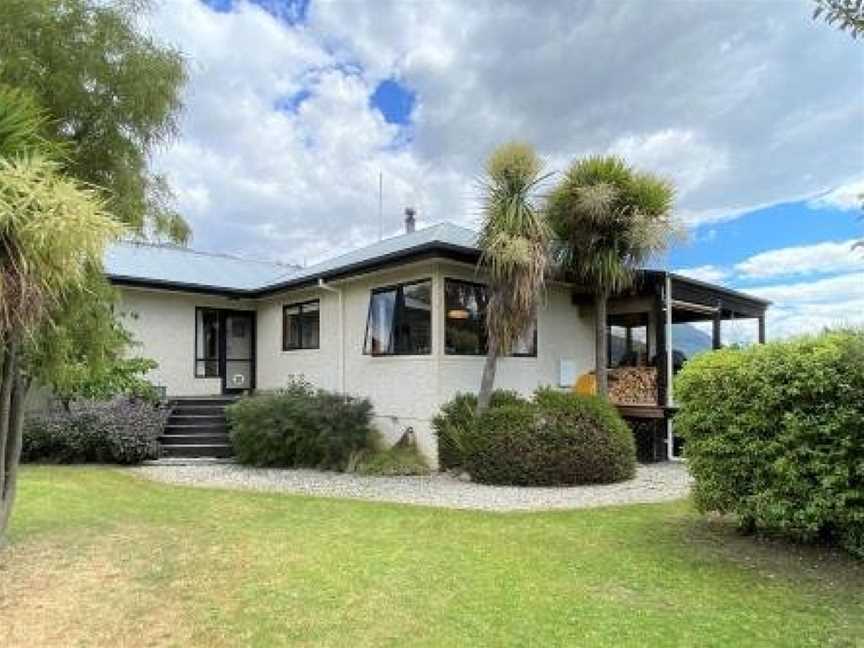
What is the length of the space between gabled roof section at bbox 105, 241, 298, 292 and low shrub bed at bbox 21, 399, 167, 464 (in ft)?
10.6

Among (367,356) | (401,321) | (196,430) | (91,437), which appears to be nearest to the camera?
(91,437)

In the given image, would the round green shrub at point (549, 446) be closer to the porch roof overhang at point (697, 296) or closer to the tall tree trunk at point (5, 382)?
the porch roof overhang at point (697, 296)

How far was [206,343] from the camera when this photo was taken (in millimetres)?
17516

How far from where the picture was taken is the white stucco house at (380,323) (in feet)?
40.0

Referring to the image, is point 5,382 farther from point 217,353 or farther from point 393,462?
point 217,353

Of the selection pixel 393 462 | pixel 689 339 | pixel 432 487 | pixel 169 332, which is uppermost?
pixel 169 332

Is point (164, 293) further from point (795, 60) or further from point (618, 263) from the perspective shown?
point (795, 60)

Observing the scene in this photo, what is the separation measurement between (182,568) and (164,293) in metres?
12.2

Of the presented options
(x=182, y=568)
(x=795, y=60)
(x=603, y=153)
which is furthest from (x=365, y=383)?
(x=795, y=60)

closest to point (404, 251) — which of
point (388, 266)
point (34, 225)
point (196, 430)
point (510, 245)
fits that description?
point (388, 266)

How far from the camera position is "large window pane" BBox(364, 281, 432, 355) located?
40.2 ft

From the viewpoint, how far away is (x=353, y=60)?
1452 cm

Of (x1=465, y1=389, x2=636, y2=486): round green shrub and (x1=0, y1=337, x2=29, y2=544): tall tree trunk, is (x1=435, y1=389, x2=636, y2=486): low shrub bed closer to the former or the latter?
(x1=465, y1=389, x2=636, y2=486): round green shrub

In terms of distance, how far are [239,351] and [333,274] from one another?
539cm
